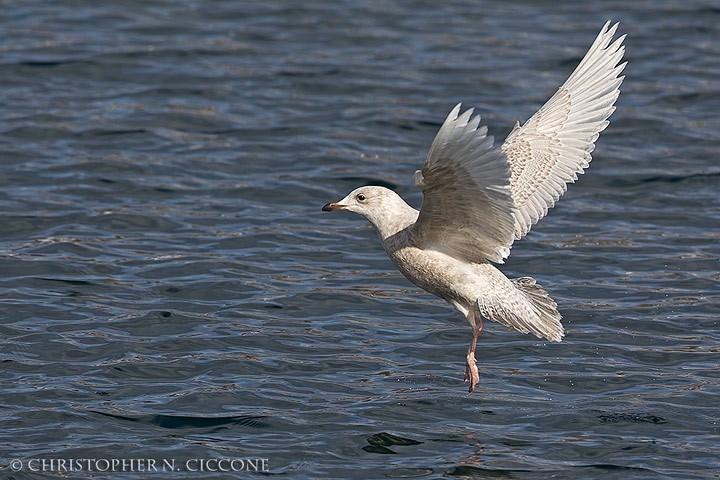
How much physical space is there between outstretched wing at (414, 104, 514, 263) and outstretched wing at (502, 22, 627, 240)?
38.2 inches

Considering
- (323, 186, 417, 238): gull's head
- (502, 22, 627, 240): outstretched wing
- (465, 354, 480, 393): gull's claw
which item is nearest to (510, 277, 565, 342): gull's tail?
(465, 354, 480, 393): gull's claw

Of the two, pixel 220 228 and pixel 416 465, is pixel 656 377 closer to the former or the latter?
pixel 416 465

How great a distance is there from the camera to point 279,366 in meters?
8.47

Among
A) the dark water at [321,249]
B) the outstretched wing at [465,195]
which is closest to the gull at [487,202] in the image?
the outstretched wing at [465,195]

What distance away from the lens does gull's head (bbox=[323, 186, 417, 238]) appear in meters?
7.82

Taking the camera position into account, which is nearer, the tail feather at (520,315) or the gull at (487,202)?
the gull at (487,202)

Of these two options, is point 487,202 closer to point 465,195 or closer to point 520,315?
point 465,195

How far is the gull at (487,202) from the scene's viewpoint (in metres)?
6.80

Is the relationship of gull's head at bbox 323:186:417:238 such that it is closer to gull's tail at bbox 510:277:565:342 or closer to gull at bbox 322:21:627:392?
gull at bbox 322:21:627:392

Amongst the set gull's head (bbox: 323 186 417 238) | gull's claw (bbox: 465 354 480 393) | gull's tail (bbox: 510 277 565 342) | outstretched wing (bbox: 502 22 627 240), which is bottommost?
gull's claw (bbox: 465 354 480 393)

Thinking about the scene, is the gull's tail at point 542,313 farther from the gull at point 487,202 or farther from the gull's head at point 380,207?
the gull's head at point 380,207

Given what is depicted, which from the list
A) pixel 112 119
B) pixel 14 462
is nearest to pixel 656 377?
pixel 14 462

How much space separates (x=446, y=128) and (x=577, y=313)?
3.41 m

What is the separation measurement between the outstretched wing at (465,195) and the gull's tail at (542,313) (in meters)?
0.44
